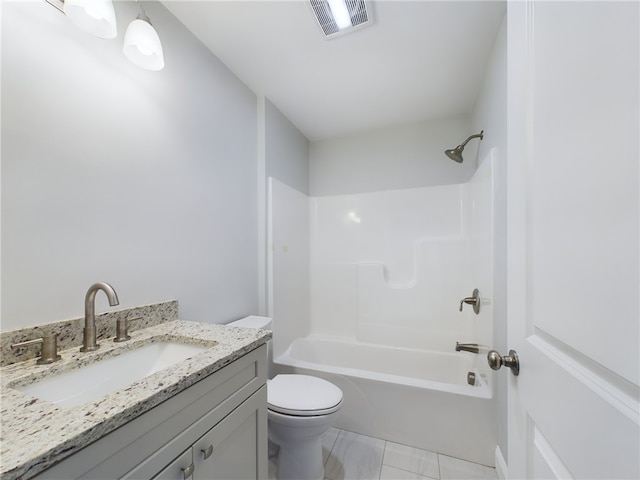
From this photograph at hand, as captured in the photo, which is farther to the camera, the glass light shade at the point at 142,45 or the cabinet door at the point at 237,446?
the glass light shade at the point at 142,45

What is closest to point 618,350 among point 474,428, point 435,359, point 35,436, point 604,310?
point 604,310

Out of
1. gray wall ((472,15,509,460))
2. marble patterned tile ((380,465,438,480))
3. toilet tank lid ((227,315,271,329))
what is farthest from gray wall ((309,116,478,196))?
marble patterned tile ((380,465,438,480))

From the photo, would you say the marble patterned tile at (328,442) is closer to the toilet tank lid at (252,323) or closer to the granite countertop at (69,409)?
the toilet tank lid at (252,323)

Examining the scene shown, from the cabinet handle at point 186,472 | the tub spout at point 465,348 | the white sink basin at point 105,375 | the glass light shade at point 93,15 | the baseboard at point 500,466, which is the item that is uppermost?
the glass light shade at point 93,15

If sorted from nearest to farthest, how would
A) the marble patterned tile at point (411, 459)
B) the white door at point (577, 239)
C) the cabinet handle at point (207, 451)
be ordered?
the white door at point (577, 239) → the cabinet handle at point (207, 451) → the marble patterned tile at point (411, 459)

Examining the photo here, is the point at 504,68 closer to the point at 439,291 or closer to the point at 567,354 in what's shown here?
the point at 567,354

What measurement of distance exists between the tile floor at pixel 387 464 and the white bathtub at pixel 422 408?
0.14 feet

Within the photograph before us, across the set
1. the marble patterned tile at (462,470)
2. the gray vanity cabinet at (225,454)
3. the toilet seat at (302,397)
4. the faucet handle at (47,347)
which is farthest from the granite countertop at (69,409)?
the marble patterned tile at (462,470)

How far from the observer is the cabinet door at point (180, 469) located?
638 mm

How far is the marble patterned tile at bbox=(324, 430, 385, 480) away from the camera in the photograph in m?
1.46

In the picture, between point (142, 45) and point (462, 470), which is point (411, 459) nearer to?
point (462, 470)

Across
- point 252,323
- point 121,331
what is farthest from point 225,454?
point 252,323

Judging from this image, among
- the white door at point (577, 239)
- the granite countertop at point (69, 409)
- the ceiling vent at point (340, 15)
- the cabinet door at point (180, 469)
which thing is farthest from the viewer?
the ceiling vent at point (340, 15)

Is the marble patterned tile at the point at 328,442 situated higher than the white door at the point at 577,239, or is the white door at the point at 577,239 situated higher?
the white door at the point at 577,239
